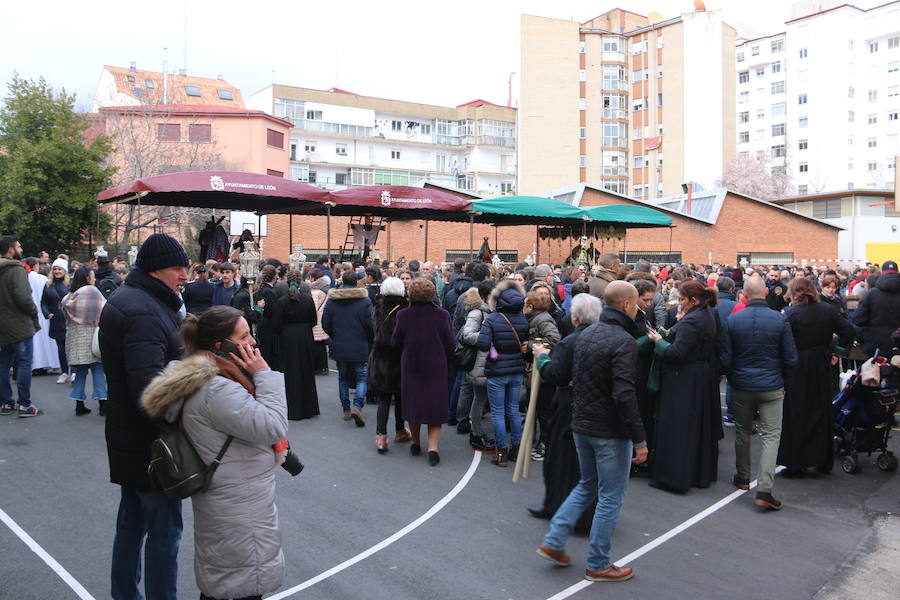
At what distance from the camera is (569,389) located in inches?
212

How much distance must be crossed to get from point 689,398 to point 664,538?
4.89 feet

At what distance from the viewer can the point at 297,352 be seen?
8984 millimetres

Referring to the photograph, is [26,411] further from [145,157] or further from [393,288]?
[145,157]

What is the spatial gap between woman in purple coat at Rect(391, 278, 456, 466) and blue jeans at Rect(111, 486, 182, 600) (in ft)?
12.4

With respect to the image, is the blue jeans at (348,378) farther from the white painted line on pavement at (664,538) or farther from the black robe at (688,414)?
the white painted line on pavement at (664,538)

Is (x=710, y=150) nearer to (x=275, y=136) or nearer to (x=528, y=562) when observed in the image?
(x=275, y=136)

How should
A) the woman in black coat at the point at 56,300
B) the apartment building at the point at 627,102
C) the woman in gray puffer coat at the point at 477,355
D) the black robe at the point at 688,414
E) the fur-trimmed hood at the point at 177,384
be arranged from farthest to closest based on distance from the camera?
1. the apartment building at the point at 627,102
2. the woman in black coat at the point at 56,300
3. the woman in gray puffer coat at the point at 477,355
4. the black robe at the point at 688,414
5. the fur-trimmed hood at the point at 177,384

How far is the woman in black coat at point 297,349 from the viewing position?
8867 mm

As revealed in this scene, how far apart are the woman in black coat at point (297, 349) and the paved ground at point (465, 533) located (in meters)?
1.53

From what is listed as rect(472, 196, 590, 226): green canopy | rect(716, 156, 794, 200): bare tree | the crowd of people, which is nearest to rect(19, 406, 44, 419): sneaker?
the crowd of people

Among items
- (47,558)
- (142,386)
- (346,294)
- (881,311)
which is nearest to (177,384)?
(142,386)

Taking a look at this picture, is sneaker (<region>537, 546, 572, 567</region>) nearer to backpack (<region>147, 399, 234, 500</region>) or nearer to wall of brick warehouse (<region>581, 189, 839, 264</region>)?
backpack (<region>147, 399, 234, 500</region>)

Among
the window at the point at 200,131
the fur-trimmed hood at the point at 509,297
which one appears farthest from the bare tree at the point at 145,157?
the fur-trimmed hood at the point at 509,297

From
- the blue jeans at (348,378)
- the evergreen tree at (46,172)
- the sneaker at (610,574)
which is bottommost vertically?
the sneaker at (610,574)
